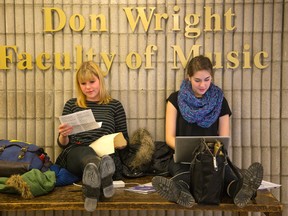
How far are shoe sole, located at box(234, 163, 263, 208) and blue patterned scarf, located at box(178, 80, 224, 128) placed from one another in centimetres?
80

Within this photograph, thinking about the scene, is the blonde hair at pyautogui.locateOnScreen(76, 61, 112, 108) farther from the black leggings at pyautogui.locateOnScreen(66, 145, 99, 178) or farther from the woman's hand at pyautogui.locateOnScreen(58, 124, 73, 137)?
the black leggings at pyautogui.locateOnScreen(66, 145, 99, 178)

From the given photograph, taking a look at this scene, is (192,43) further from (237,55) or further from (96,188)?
(96,188)

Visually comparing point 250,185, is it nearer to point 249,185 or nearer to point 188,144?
point 249,185

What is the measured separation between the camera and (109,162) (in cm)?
255

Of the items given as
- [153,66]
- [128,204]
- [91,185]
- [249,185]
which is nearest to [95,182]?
[91,185]

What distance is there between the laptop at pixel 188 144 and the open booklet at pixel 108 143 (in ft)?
1.74

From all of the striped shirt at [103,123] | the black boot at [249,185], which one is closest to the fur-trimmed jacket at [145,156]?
the striped shirt at [103,123]

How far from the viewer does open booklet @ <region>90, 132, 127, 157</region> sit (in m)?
2.95

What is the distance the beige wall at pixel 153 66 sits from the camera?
3428 millimetres

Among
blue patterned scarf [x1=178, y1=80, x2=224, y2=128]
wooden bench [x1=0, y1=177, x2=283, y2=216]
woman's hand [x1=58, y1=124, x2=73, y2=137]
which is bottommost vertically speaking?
wooden bench [x1=0, y1=177, x2=283, y2=216]

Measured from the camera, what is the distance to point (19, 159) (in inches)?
110

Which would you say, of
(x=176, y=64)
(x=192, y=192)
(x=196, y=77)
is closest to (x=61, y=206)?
(x=192, y=192)

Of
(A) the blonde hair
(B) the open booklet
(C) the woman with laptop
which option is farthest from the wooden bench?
(A) the blonde hair

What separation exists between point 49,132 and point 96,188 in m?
1.30
